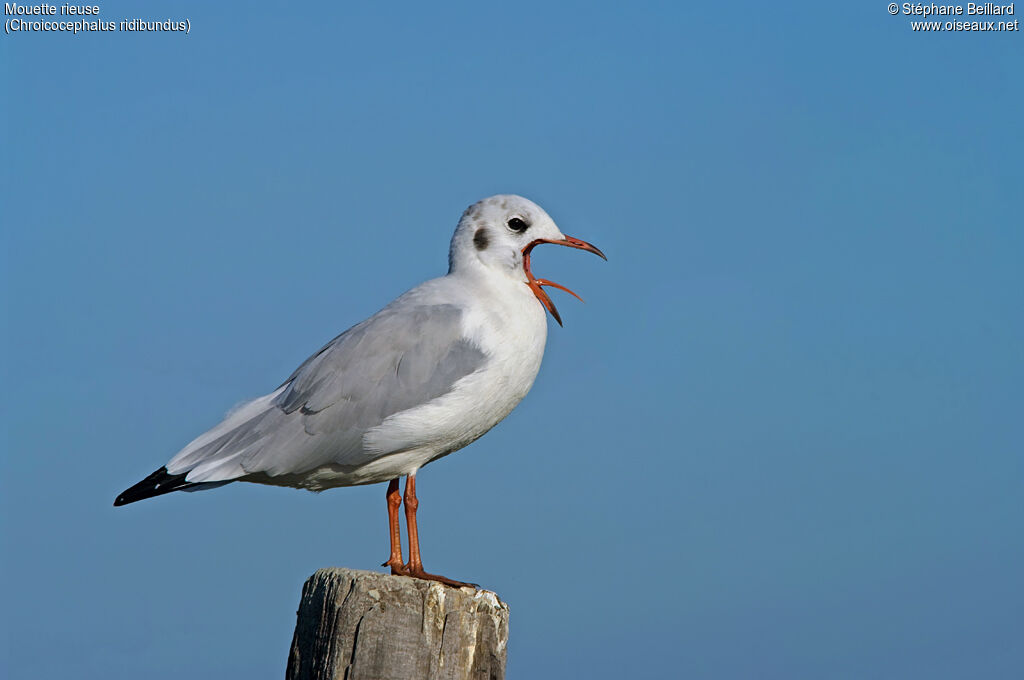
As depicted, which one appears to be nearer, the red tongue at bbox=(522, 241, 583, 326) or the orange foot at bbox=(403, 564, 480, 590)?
the orange foot at bbox=(403, 564, 480, 590)

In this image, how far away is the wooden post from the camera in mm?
5348

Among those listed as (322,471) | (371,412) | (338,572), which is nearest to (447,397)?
(371,412)

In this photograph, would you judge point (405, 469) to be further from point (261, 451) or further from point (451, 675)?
point (451, 675)

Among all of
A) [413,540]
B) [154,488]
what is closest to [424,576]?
[413,540]

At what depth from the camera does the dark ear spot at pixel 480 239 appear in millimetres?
7641

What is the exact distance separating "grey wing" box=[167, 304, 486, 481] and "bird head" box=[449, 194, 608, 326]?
560mm

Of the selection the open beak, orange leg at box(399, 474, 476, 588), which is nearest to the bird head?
the open beak

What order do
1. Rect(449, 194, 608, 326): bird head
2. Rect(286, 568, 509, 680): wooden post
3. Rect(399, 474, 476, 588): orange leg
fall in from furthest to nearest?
Rect(449, 194, 608, 326): bird head → Rect(399, 474, 476, 588): orange leg → Rect(286, 568, 509, 680): wooden post

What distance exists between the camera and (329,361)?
23.8 ft

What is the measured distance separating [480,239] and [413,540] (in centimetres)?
213

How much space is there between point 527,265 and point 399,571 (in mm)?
2299

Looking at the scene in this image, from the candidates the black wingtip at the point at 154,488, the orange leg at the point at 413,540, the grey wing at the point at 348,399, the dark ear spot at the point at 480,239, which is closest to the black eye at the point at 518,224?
the dark ear spot at the point at 480,239

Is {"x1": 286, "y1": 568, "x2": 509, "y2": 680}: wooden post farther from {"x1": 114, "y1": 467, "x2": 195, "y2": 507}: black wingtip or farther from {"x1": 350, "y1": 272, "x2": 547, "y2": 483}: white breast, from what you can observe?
{"x1": 114, "y1": 467, "x2": 195, "y2": 507}: black wingtip

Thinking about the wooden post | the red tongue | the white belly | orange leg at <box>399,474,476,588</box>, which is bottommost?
the wooden post
